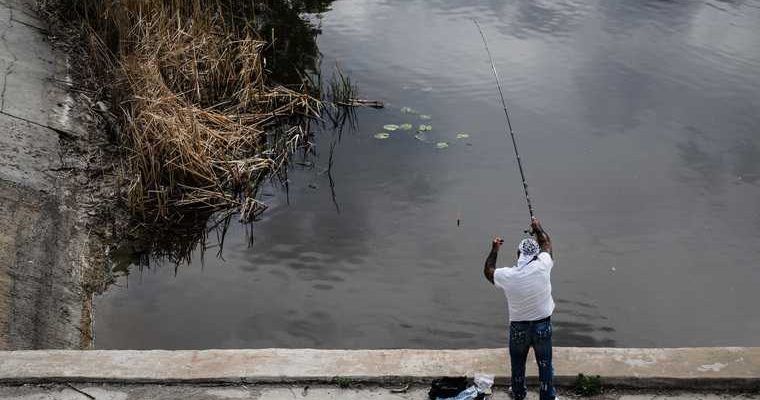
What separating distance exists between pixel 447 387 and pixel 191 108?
18.8ft

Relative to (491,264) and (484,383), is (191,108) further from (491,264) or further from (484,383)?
(484,383)

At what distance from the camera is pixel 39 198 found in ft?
27.7

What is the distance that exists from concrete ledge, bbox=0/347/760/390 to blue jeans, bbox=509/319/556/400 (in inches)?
8.8

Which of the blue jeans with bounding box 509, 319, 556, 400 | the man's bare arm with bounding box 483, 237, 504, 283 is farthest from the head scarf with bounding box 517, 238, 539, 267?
the blue jeans with bounding box 509, 319, 556, 400

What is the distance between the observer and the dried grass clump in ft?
29.8

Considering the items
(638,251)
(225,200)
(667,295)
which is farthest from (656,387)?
(225,200)

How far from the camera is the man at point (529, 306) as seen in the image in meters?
4.73

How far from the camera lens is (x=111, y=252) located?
8484 millimetres

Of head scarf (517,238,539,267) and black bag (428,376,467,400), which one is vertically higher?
head scarf (517,238,539,267)

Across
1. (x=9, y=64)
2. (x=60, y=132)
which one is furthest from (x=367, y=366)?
(x=9, y=64)

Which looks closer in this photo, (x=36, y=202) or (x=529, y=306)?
(x=529, y=306)

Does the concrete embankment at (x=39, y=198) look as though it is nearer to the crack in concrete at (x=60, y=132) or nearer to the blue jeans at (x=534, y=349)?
the crack in concrete at (x=60, y=132)

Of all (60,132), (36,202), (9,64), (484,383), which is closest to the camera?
(484,383)

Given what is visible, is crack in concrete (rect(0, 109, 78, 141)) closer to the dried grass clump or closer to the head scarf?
the dried grass clump
